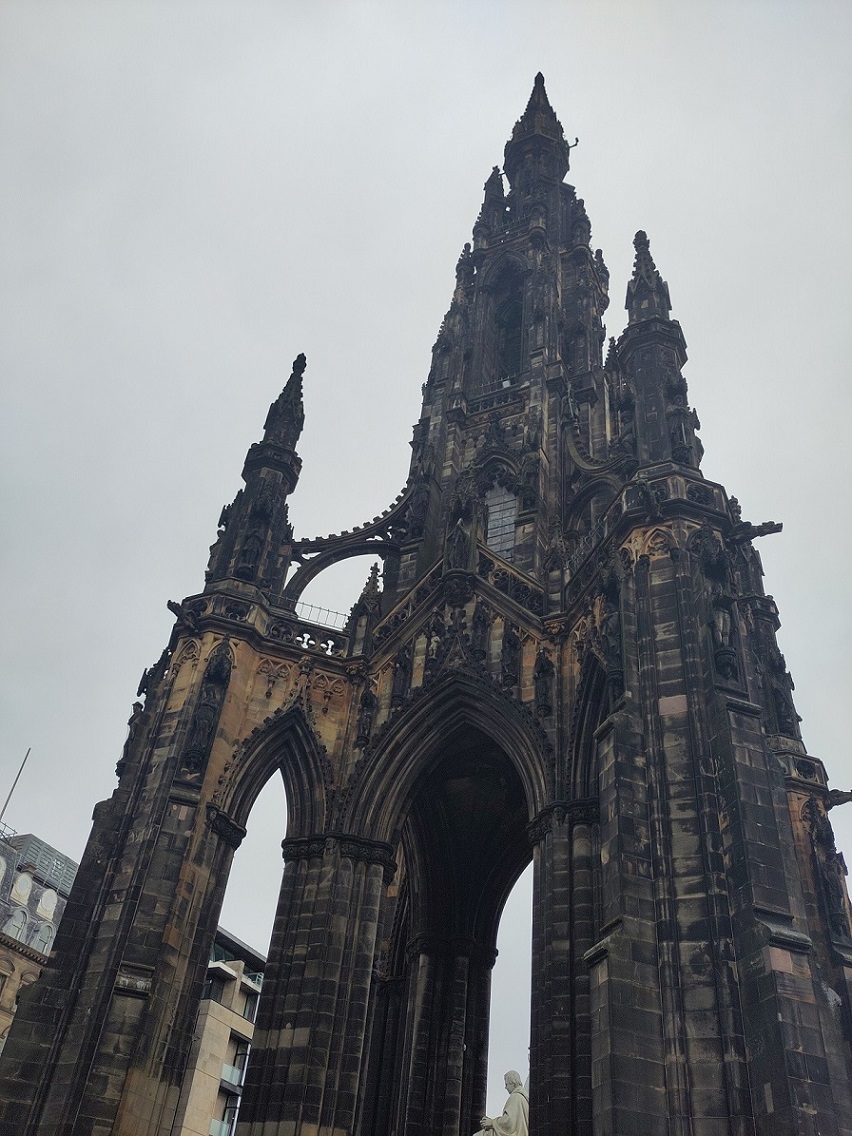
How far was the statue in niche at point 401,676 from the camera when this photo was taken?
66.5 feet

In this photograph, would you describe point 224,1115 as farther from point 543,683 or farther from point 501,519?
point 543,683

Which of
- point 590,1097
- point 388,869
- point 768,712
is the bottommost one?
point 590,1097

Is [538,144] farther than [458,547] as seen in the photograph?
Yes

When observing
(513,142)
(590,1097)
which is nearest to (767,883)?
(590,1097)

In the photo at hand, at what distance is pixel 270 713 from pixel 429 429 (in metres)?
12.2

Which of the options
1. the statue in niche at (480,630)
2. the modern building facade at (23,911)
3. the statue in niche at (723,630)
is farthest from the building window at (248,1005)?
the statue in niche at (723,630)

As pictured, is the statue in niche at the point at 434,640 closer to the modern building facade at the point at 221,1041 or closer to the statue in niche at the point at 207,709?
the statue in niche at the point at 207,709

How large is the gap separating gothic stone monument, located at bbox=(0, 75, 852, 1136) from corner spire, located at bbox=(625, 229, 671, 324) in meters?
0.10

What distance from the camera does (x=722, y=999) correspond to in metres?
12.0

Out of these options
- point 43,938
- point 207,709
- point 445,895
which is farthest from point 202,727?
point 43,938

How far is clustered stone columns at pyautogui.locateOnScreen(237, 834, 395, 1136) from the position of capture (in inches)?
621

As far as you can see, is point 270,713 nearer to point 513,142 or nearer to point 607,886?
point 607,886

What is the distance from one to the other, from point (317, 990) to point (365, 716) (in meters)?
5.42

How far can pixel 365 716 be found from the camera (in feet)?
66.9
